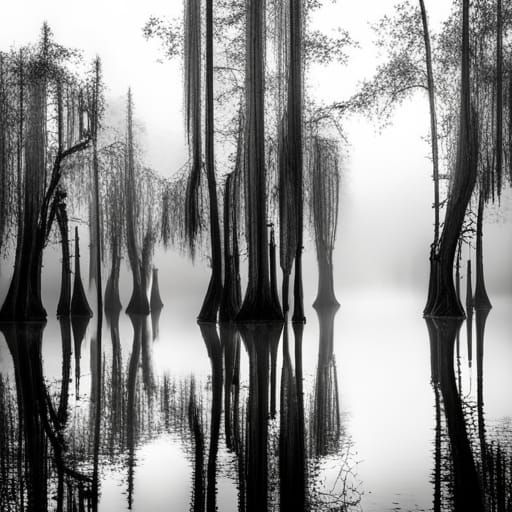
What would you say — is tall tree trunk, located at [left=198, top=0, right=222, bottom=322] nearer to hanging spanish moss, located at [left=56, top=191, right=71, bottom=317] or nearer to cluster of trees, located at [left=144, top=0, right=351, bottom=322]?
cluster of trees, located at [left=144, top=0, right=351, bottom=322]

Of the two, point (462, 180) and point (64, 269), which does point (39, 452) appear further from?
point (64, 269)

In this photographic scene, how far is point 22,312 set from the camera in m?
18.4

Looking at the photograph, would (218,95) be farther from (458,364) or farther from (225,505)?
(225,505)

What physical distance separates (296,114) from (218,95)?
17.6 feet

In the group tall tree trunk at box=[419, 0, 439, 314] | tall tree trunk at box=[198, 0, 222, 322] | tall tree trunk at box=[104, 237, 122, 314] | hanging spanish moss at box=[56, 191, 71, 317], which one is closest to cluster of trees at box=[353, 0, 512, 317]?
tall tree trunk at box=[419, 0, 439, 314]

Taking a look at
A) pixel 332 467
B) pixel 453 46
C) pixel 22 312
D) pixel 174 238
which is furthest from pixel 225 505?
pixel 174 238

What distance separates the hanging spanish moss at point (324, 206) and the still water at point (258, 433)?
12436mm

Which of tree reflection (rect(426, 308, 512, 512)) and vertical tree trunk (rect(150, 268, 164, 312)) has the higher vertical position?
vertical tree trunk (rect(150, 268, 164, 312))

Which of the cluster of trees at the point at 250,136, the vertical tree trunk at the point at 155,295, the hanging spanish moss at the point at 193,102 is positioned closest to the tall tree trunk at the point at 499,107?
the cluster of trees at the point at 250,136

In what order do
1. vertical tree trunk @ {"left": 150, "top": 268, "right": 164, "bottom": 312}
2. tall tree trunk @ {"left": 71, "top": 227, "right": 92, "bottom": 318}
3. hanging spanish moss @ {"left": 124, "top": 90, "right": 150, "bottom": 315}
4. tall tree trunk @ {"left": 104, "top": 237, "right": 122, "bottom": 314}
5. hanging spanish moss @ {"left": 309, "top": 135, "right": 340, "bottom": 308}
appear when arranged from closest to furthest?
hanging spanish moss @ {"left": 309, "top": 135, "right": 340, "bottom": 308} < tall tree trunk @ {"left": 71, "top": 227, "right": 92, "bottom": 318} < hanging spanish moss @ {"left": 124, "top": 90, "right": 150, "bottom": 315} < tall tree trunk @ {"left": 104, "top": 237, "right": 122, "bottom": 314} < vertical tree trunk @ {"left": 150, "top": 268, "right": 164, "bottom": 312}

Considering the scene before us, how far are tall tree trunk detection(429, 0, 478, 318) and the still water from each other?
290 inches

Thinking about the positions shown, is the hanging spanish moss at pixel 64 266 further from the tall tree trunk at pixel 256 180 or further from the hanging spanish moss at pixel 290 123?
the hanging spanish moss at pixel 290 123

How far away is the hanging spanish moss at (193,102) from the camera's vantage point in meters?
15.8

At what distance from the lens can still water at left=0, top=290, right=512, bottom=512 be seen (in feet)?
9.09
